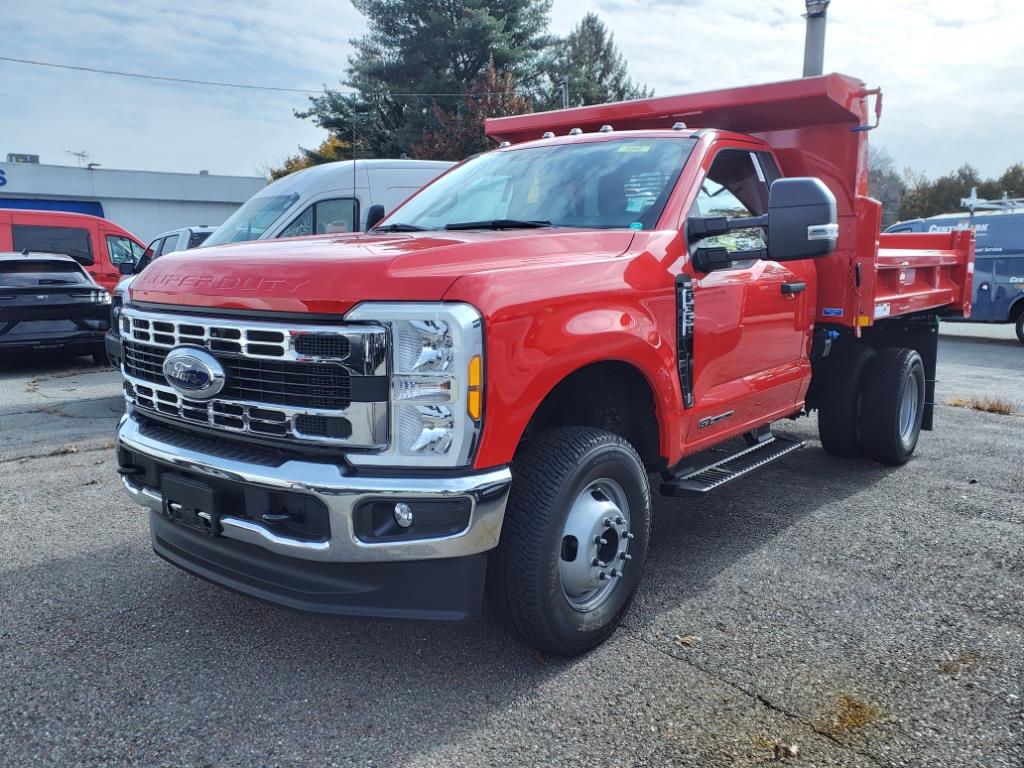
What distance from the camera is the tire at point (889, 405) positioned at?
589 centimetres

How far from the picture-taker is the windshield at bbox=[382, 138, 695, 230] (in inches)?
155

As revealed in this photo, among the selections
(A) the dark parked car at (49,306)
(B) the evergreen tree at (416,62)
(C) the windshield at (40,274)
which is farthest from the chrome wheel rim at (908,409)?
(B) the evergreen tree at (416,62)

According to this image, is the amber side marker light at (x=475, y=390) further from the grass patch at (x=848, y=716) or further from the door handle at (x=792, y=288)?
the door handle at (x=792, y=288)

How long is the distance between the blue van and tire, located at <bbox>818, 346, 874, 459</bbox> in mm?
11253

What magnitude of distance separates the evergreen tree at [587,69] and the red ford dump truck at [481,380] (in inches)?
1194

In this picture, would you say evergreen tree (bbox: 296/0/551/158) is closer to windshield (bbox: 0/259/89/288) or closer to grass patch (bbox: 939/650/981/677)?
windshield (bbox: 0/259/89/288)

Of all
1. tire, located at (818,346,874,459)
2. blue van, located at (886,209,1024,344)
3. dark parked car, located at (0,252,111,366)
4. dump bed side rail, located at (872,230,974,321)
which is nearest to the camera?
dump bed side rail, located at (872,230,974,321)

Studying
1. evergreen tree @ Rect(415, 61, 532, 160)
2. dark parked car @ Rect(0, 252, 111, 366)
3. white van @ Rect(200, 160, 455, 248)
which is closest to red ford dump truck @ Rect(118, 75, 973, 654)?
white van @ Rect(200, 160, 455, 248)

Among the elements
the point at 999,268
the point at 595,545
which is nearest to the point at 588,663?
the point at 595,545

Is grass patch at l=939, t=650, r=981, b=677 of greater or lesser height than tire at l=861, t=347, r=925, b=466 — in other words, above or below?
below

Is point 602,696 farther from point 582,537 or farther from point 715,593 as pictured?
point 715,593

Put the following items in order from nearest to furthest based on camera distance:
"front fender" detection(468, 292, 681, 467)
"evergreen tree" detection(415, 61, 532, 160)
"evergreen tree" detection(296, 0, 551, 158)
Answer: "front fender" detection(468, 292, 681, 467) < "evergreen tree" detection(415, 61, 532, 160) < "evergreen tree" detection(296, 0, 551, 158)

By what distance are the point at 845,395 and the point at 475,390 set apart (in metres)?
4.10

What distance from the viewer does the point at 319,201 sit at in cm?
894
